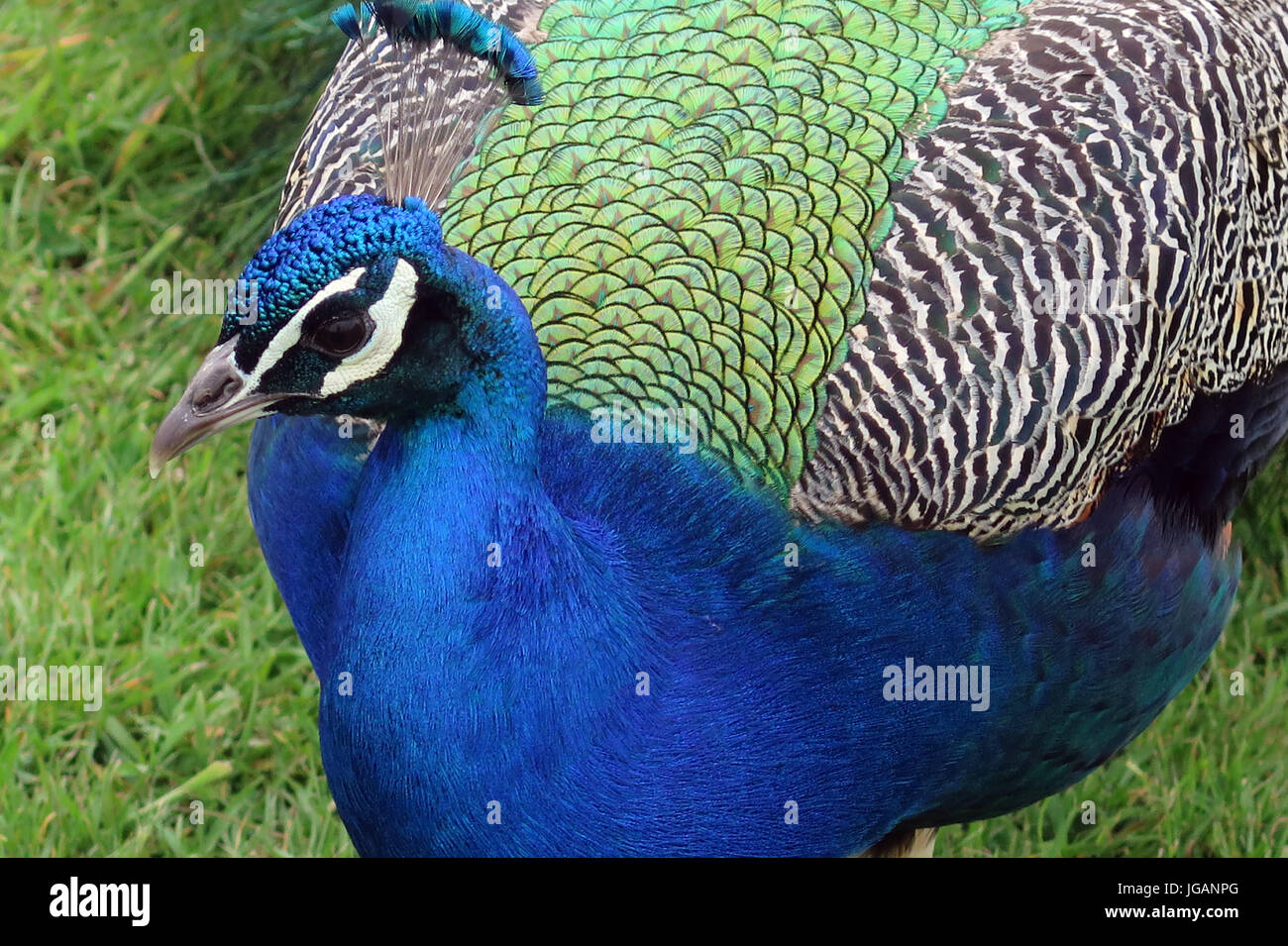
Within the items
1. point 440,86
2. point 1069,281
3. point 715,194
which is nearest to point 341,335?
point 440,86

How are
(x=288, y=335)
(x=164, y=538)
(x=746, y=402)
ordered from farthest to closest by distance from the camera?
1. (x=164, y=538)
2. (x=746, y=402)
3. (x=288, y=335)

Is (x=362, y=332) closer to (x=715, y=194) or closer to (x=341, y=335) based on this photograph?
(x=341, y=335)

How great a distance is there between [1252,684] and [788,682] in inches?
65.7

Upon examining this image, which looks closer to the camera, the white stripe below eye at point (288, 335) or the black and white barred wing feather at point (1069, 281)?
the white stripe below eye at point (288, 335)

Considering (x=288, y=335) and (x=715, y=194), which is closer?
(x=288, y=335)

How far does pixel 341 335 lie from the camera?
6.78ft

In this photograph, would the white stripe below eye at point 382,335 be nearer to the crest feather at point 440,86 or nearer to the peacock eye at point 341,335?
the peacock eye at point 341,335

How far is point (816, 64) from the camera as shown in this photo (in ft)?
8.56

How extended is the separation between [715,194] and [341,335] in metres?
0.64

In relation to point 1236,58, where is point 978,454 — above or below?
below

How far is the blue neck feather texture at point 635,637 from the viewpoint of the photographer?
216 cm

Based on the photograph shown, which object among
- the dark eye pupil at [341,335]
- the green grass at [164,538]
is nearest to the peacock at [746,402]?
the dark eye pupil at [341,335]
